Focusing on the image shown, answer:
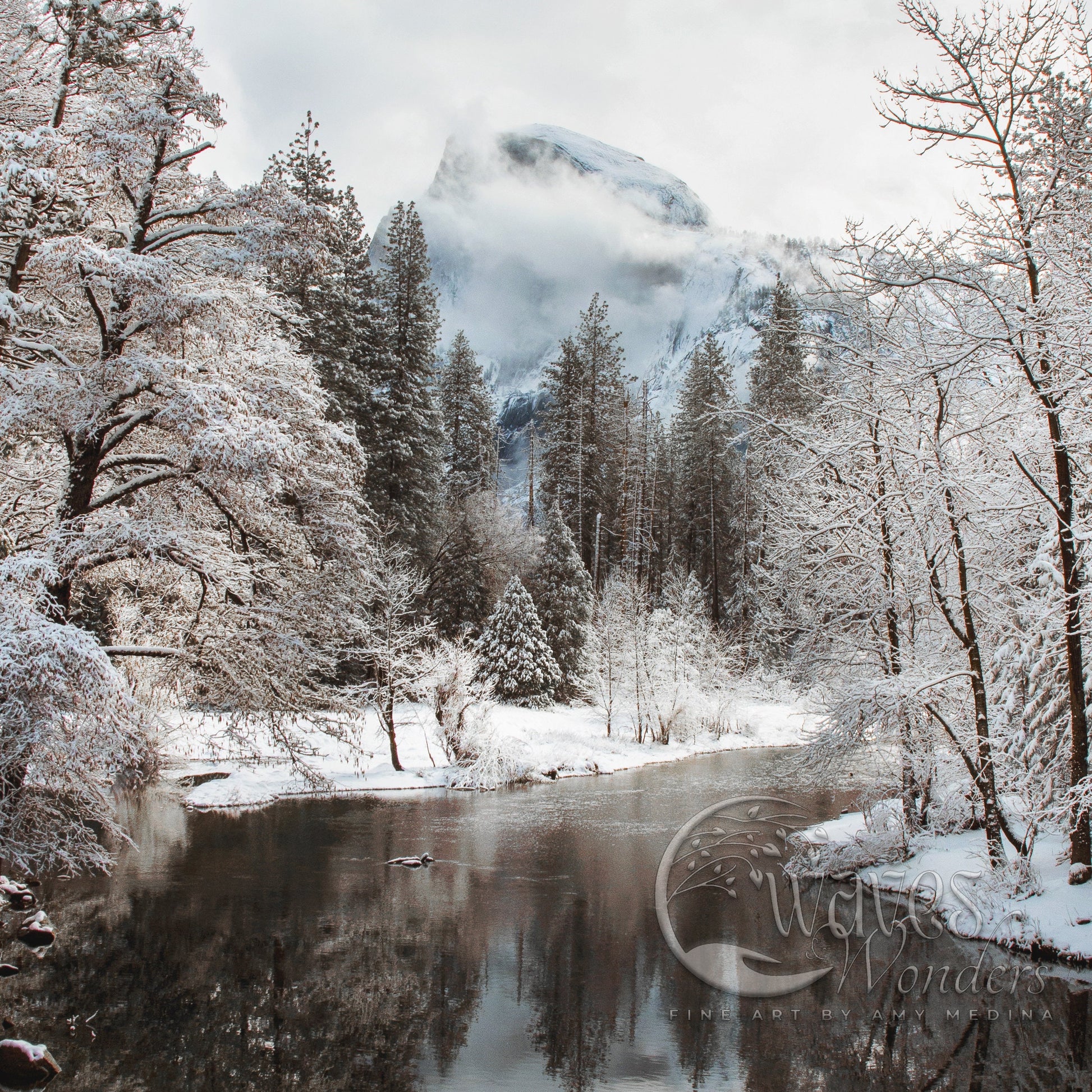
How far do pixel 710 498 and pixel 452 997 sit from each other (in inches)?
1409

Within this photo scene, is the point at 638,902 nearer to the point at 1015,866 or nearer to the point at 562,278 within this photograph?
the point at 1015,866

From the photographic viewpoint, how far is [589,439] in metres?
42.4

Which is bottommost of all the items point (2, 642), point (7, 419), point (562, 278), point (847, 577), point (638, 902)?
point (638, 902)

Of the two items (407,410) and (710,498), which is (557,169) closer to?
(710,498)

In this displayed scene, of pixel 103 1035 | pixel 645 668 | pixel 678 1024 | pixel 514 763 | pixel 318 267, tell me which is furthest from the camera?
pixel 645 668

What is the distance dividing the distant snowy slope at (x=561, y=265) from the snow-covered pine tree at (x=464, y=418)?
35645 millimetres

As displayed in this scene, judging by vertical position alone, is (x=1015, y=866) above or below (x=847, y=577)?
below

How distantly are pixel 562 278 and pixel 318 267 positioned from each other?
82.9 m

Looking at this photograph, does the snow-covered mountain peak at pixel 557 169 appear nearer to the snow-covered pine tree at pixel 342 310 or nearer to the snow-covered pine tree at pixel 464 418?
the snow-covered pine tree at pixel 464 418

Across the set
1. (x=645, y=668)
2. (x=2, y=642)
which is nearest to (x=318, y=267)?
(x=2, y=642)

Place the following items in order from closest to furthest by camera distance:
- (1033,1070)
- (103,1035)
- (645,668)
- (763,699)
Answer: (1033,1070), (103,1035), (645,668), (763,699)

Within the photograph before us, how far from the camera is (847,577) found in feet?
41.9

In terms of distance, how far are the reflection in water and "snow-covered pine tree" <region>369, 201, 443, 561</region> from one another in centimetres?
1503

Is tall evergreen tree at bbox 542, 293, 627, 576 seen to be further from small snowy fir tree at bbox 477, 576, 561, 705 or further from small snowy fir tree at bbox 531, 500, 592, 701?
small snowy fir tree at bbox 477, 576, 561, 705
